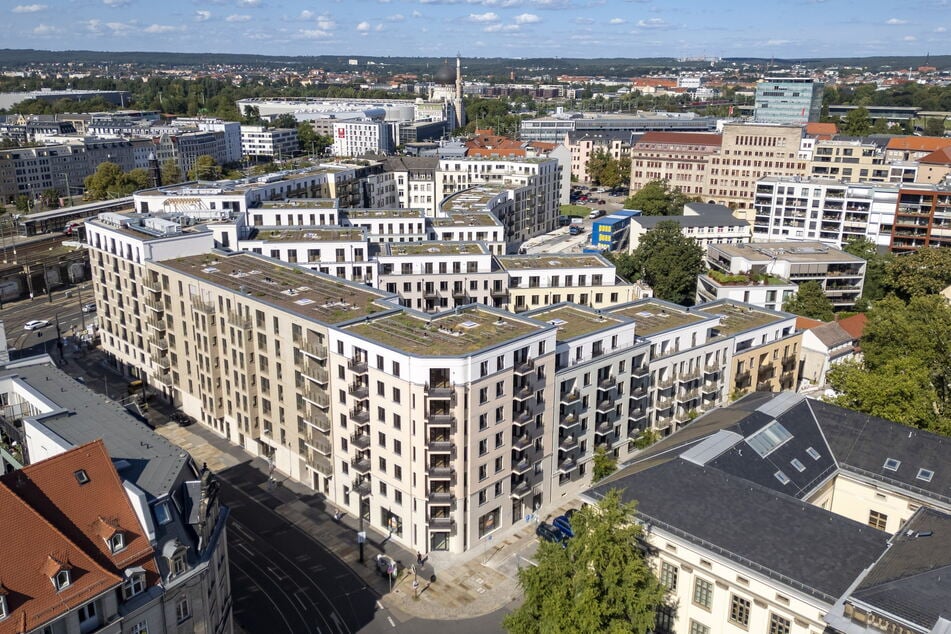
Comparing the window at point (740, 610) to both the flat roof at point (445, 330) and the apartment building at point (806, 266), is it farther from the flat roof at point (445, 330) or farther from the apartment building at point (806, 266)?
the apartment building at point (806, 266)

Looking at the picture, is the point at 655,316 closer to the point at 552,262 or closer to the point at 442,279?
the point at 552,262

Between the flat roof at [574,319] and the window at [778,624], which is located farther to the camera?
the flat roof at [574,319]

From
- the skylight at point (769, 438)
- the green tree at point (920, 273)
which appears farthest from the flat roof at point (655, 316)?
the green tree at point (920, 273)

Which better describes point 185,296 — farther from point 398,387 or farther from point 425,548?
point 425,548

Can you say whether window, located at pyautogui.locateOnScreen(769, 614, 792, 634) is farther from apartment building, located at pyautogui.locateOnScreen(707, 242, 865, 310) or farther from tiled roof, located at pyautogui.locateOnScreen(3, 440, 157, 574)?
apartment building, located at pyautogui.locateOnScreen(707, 242, 865, 310)

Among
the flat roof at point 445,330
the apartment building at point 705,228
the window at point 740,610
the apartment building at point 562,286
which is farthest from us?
the apartment building at point 705,228

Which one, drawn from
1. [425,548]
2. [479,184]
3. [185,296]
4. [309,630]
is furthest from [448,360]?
[479,184]
